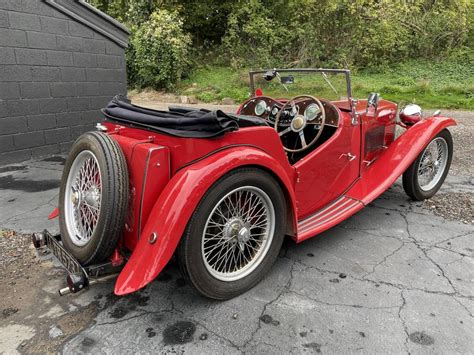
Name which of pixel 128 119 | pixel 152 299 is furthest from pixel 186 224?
pixel 128 119

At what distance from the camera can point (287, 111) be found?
3.51 metres

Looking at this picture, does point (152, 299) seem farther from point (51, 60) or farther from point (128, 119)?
point (51, 60)

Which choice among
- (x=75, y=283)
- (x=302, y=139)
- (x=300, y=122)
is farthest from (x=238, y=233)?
(x=300, y=122)

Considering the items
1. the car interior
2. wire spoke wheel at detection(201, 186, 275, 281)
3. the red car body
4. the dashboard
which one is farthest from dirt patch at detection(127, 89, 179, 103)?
wire spoke wheel at detection(201, 186, 275, 281)

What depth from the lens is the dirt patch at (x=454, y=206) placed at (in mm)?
3753

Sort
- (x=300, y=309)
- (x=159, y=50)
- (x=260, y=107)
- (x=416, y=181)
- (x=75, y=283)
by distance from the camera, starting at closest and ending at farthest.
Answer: (x=75, y=283) → (x=300, y=309) → (x=260, y=107) → (x=416, y=181) → (x=159, y=50)

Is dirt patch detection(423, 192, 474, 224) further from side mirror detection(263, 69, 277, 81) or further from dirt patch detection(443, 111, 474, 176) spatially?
side mirror detection(263, 69, 277, 81)

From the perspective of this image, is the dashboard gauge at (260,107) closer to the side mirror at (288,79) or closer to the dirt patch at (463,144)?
the side mirror at (288,79)

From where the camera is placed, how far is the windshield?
3.41 meters

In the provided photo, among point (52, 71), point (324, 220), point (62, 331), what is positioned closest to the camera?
point (62, 331)

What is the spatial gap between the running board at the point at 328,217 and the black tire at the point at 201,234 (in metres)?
0.29

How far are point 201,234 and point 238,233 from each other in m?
0.35

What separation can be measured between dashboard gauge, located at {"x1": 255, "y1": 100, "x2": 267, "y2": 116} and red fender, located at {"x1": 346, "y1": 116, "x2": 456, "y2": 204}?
44.3 inches

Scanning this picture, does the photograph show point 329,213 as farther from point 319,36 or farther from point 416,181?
point 319,36
